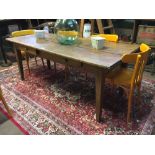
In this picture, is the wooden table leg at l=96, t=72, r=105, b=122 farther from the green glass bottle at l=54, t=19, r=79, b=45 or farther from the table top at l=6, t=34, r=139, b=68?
the green glass bottle at l=54, t=19, r=79, b=45

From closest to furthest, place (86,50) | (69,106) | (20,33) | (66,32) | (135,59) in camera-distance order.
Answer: (135,59), (86,50), (69,106), (66,32), (20,33)

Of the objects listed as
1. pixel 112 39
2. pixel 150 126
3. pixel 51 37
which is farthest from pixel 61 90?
pixel 150 126

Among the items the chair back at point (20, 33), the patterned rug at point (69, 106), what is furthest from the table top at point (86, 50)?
the patterned rug at point (69, 106)

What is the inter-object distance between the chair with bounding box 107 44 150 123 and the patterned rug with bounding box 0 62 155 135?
0.21 meters

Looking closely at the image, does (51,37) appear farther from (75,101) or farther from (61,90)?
(75,101)

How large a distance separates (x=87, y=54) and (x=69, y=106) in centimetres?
72

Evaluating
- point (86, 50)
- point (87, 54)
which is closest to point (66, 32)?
point (86, 50)

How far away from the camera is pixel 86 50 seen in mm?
1854

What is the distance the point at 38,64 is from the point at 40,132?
1.90 m

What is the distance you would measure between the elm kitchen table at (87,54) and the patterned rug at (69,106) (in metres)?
0.21

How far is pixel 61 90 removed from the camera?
7.98 ft

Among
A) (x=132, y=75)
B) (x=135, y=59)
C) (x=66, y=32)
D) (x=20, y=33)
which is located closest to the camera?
(x=135, y=59)

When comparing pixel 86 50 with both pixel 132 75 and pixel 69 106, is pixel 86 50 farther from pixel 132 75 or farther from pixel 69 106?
pixel 69 106

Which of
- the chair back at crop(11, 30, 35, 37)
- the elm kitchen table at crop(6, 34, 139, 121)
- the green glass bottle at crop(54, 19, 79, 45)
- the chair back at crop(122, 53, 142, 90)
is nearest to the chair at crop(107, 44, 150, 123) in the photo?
the chair back at crop(122, 53, 142, 90)
